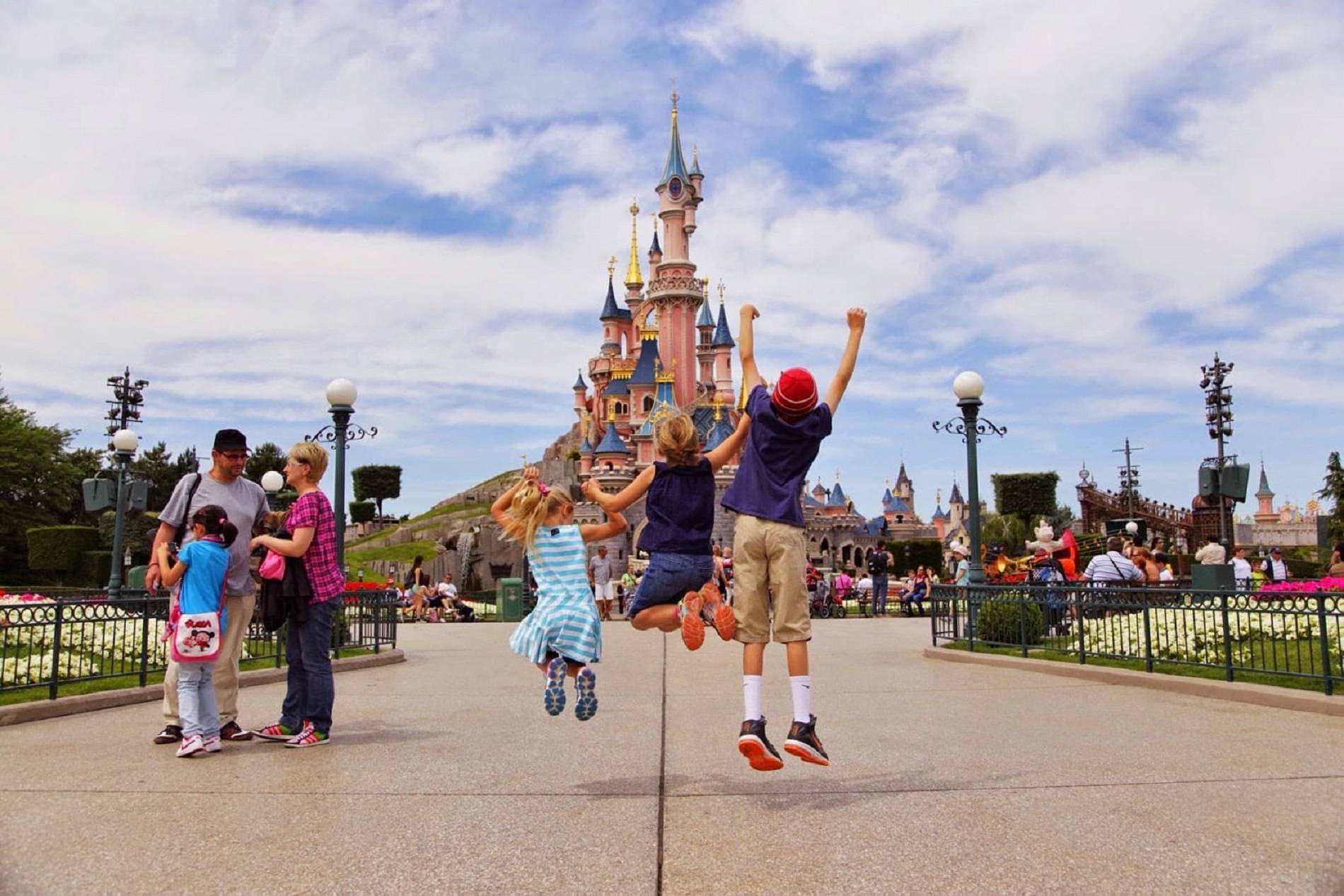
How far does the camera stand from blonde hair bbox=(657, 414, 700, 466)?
5273 millimetres

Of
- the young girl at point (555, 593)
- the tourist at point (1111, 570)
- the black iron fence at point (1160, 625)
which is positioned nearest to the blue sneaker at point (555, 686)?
the young girl at point (555, 593)

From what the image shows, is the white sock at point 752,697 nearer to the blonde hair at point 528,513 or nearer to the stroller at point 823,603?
the blonde hair at point 528,513

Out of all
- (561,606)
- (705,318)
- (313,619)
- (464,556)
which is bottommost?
(313,619)

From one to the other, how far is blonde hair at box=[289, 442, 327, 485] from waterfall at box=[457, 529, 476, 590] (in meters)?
45.1

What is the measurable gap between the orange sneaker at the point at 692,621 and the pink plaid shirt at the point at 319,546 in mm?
2315

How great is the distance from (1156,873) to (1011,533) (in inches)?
2193

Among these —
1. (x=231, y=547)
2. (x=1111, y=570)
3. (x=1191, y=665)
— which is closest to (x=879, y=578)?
(x=1111, y=570)

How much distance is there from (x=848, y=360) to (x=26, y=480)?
53.7m

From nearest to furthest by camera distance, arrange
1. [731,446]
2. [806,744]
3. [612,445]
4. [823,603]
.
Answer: [806,744]
[731,446]
[823,603]
[612,445]

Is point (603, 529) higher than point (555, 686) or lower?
higher

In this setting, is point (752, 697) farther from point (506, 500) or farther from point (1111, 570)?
point (1111, 570)

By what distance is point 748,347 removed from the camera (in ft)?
18.3

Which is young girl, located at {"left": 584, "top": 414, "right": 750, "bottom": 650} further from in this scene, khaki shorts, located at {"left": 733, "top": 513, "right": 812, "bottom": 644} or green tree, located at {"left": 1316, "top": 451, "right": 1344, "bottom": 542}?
green tree, located at {"left": 1316, "top": 451, "right": 1344, "bottom": 542}

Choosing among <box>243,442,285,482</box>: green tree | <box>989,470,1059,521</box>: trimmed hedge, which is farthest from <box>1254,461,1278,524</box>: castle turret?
<box>243,442,285,482</box>: green tree
